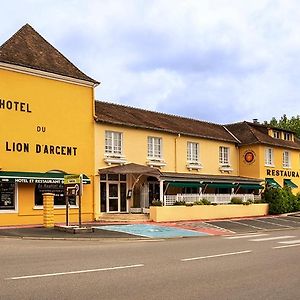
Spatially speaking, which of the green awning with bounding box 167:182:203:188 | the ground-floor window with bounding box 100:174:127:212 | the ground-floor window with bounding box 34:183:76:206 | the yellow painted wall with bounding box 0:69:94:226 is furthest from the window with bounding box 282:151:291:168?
the ground-floor window with bounding box 34:183:76:206

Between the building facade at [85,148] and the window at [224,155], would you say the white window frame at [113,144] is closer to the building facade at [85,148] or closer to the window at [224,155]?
the building facade at [85,148]

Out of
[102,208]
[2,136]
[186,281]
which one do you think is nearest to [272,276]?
[186,281]

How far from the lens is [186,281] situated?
9094 mm

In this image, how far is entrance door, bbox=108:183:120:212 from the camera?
29317 mm

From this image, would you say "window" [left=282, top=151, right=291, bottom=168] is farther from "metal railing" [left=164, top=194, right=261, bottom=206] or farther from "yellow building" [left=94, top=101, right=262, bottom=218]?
"metal railing" [left=164, top=194, right=261, bottom=206]

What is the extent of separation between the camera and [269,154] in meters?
39.5

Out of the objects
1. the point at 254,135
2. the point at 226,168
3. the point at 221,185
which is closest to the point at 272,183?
the point at 254,135

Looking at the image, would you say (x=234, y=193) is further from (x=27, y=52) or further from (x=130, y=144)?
(x=27, y=52)

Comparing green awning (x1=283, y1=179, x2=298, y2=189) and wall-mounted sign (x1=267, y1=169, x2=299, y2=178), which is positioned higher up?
wall-mounted sign (x1=267, y1=169, x2=299, y2=178)

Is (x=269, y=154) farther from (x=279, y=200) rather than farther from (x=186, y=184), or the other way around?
(x=186, y=184)

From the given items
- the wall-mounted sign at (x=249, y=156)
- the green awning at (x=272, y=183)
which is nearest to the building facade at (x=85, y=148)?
the wall-mounted sign at (x=249, y=156)

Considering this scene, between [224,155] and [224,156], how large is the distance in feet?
0.28

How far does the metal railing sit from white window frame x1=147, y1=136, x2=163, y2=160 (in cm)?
330

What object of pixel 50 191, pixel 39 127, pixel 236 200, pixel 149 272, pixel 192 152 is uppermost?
pixel 39 127
